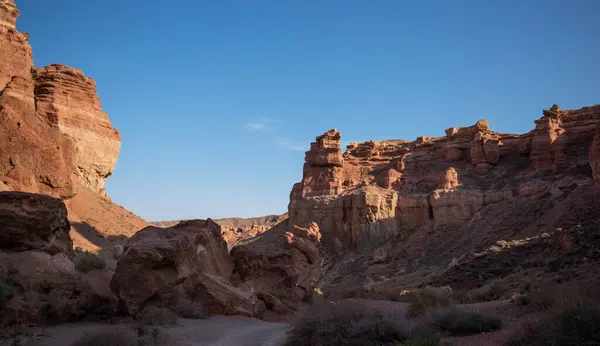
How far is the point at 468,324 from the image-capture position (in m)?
10.4

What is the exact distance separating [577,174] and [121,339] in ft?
147

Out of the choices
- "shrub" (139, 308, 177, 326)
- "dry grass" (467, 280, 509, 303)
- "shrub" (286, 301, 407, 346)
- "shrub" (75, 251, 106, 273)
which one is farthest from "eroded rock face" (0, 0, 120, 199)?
"dry grass" (467, 280, 509, 303)

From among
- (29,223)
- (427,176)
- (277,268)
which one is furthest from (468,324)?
(427,176)

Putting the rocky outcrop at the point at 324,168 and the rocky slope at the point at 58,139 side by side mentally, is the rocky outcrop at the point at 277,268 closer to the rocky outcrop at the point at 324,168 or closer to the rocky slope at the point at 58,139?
the rocky slope at the point at 58,139

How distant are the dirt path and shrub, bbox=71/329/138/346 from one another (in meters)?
Answer: 0.69

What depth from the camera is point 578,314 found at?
25.0 ft

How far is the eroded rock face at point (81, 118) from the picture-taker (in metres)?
37.4

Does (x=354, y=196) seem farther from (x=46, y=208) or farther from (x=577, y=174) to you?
(x=46, y=208)

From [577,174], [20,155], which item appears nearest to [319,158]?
[577,174]

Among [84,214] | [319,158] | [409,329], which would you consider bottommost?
[409,329]

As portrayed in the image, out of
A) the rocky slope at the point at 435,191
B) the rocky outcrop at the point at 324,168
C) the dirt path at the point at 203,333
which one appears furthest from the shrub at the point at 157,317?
the rocky outcrop at the point at 324,168

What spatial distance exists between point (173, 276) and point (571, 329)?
33.3 ft

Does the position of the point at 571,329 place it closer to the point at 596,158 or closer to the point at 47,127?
the point at 47,127

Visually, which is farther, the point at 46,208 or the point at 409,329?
the point at 46,208
